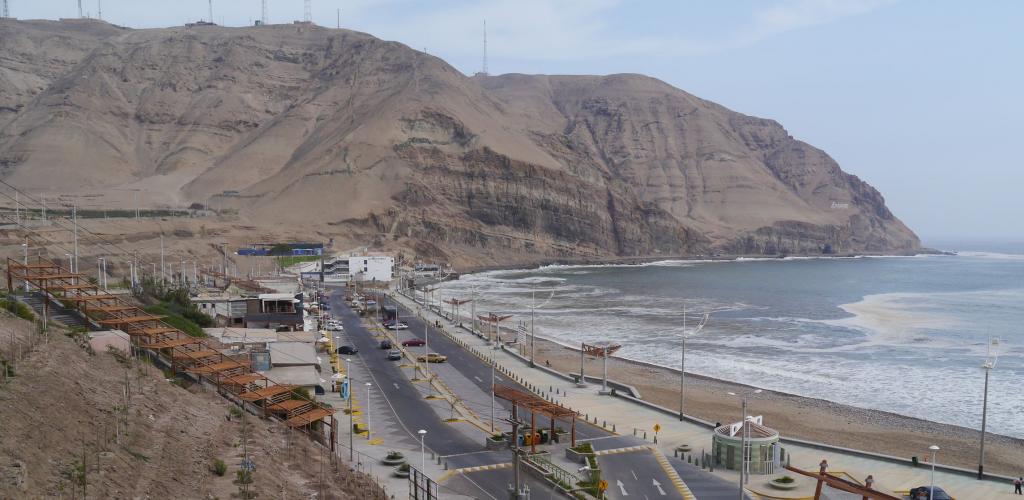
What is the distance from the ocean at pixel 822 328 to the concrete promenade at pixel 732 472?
20.1 feet

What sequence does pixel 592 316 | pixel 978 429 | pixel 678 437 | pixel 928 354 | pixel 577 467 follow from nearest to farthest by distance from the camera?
pixel 577 467
pixel 678 437
pixel 978 429
pixel 928 354
pixel 592 316

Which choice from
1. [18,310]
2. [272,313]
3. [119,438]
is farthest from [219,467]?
[272,313]

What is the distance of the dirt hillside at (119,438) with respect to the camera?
15609 mm

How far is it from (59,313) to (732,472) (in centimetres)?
2814

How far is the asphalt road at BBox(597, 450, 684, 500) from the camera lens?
25156 mm

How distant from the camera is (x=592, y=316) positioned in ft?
290

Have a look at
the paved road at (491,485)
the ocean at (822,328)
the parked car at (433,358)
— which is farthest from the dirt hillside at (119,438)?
the ocean at (822,328)

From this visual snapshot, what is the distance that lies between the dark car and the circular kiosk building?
4570 mm

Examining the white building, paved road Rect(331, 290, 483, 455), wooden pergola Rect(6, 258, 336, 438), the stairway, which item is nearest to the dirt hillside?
wooden pergola Rect(6, 258, 336, 438)

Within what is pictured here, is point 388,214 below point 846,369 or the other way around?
the other way around

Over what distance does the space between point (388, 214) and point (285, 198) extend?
89.8 ft

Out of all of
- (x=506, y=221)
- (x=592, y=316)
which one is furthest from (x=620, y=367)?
(x=506, y=221)

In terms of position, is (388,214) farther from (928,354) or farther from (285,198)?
(928,354)

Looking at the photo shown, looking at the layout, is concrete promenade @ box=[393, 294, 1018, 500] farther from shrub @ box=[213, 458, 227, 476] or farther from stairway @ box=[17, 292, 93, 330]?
stairway @ box=[17, 292, 93, 330]
